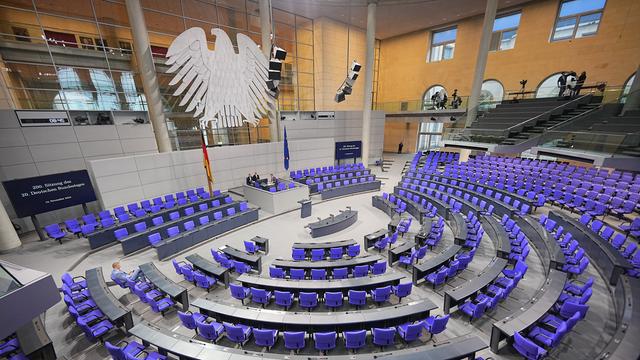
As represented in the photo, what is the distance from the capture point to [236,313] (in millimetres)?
5297

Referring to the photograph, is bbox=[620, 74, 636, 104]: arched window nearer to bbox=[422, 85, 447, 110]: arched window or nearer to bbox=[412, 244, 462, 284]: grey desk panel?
bbox=[422, 85, 447, 110]: arched window

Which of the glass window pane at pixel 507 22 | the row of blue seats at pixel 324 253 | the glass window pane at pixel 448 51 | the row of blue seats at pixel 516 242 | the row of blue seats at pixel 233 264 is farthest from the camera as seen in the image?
the glass window pane at pixel 448 51

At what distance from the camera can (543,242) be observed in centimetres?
802

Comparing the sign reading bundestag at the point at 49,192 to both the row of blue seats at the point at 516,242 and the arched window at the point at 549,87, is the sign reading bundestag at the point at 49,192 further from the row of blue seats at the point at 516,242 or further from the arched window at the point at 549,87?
the arched window at the point at 549,87

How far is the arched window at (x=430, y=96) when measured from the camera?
23148 mm

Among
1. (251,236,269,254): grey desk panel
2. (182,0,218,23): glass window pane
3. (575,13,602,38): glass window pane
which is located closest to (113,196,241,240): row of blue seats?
(251,236,269,254): grey desk panel

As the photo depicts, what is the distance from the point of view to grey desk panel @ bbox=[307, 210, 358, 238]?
1037cm

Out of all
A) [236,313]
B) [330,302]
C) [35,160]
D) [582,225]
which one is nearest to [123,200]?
[35,160]

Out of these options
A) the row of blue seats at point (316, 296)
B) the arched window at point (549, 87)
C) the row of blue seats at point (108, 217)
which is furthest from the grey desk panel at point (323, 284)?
the arched window at point (549, 87)

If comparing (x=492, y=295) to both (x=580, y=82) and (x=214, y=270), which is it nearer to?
(x=214, y=270)

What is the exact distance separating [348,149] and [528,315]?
1736cm

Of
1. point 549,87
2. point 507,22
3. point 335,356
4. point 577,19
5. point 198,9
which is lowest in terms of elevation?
point 335,356

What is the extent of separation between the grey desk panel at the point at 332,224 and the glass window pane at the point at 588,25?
21.2m

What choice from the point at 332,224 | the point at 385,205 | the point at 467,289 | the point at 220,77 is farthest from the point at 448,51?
the point at 467,289
